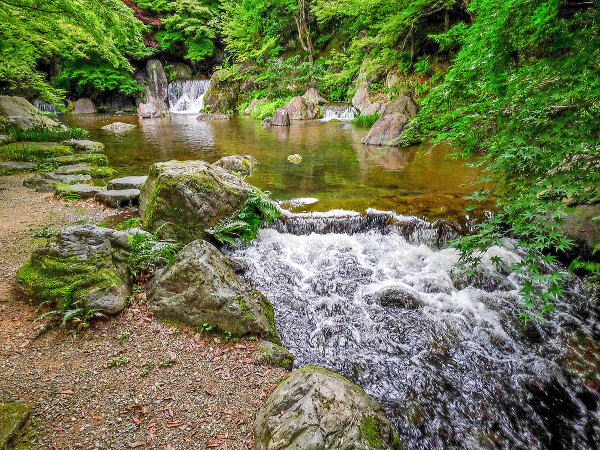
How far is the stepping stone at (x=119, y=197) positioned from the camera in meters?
6.57

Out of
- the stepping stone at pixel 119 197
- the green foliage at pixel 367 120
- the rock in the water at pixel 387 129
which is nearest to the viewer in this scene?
the stepping stone at pixel 119 197

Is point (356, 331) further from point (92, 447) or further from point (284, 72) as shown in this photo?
point (284, 72)

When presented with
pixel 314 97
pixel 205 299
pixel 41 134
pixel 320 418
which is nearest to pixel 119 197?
pixel 205 299

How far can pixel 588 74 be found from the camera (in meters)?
2.03

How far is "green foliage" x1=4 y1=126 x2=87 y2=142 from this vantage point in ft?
38.1

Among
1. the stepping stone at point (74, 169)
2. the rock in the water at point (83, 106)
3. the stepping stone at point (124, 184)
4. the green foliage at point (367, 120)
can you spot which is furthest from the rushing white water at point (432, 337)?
the rock in the water at point (83, 106)

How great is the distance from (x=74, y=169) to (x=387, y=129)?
33.8 feet

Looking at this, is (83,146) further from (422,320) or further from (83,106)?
(83,106)

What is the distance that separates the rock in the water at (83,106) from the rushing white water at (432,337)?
32.5 meters

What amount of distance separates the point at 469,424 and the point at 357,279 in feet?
7.89

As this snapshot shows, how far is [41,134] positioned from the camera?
39.6 ft

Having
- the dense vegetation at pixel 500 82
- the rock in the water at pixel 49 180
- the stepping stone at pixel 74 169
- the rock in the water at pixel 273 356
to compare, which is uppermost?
the dense vegetation at pixel 500 82

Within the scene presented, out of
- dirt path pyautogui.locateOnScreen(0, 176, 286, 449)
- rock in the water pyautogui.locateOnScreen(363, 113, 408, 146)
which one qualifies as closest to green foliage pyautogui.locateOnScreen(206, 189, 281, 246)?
dirt path pyautogui.locateOnScreen(0, 176, 286, 449)

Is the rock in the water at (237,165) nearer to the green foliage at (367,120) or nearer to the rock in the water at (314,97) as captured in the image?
the green foliage at (367,120)
